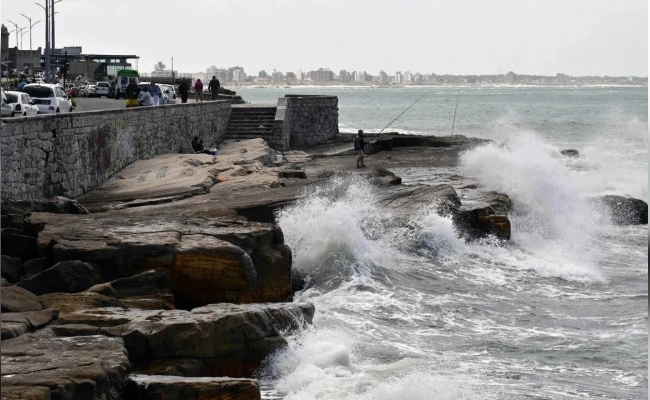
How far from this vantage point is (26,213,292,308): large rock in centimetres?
1002

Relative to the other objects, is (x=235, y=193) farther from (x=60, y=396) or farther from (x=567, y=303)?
(x=60, y=396)

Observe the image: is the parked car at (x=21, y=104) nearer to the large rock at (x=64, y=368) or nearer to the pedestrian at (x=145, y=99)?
the pedestrian at (x=145, y=99)

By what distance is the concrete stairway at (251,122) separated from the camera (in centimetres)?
3069

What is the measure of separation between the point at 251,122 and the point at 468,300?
1912 cm

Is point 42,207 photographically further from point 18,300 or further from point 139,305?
point 18,300

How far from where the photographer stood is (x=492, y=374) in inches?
380

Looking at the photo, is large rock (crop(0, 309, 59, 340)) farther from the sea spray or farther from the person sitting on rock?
the person sitting on rock

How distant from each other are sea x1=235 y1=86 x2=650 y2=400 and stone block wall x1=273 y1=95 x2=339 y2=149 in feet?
26.8

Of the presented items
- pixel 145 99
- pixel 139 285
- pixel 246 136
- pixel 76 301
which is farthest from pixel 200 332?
pixel 246 136

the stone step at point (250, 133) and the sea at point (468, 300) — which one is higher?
the stone step at point (250, 133)

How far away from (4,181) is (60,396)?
753 cm

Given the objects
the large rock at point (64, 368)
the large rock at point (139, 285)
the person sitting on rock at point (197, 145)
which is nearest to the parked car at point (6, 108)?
the person sitting on rock at point (197, 145)

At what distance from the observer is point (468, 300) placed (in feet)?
43.9

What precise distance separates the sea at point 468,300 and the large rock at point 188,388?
1392 millimetres
